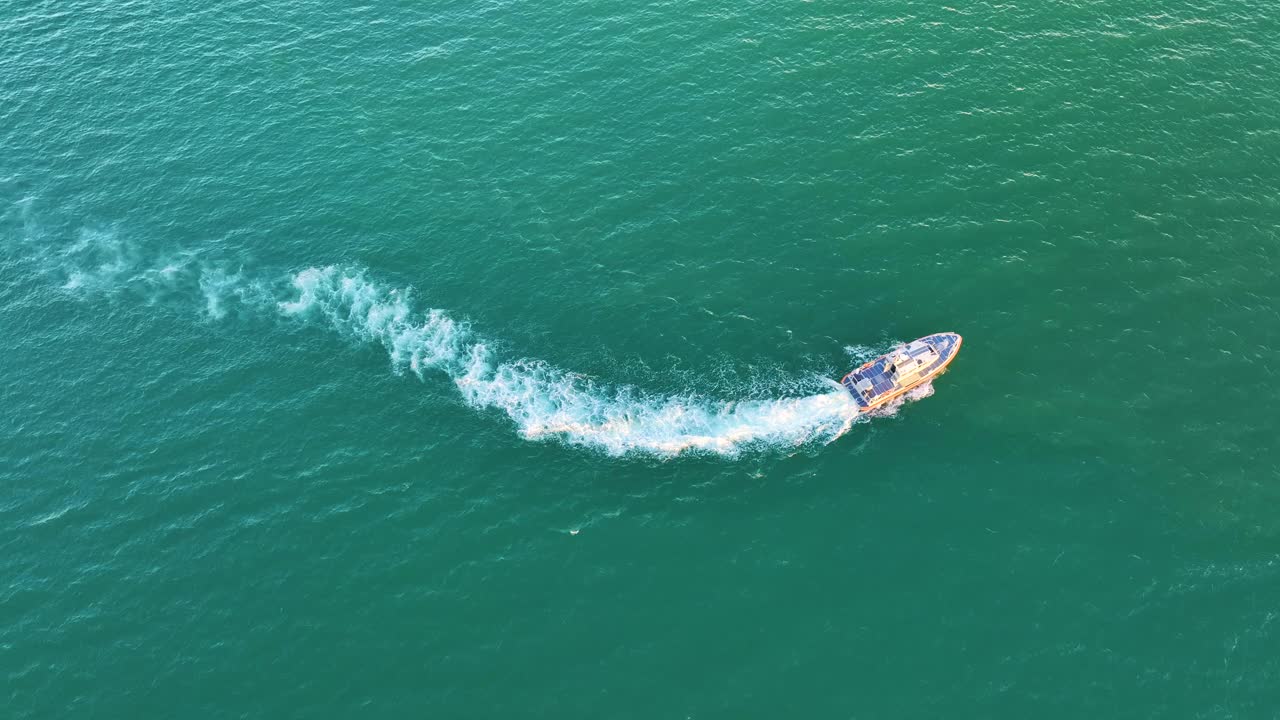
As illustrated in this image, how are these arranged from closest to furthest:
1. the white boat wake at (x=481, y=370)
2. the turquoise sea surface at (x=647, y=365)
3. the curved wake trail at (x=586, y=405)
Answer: the turquoise sea surface at (x=647, y=365)
the curved wake trail at (x=586, y=405)
the white boat wake at (x=481, y=370)

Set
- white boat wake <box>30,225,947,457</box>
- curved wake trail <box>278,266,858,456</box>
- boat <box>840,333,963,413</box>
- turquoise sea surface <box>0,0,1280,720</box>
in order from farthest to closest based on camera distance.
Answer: boat <box>840,333,963,413</box> → white boat wake <box>30,225,947,457</box> → curved wake trail <box>278,266,858,456</box> → turquoise sea surface <box>0,0,1280,720</box>

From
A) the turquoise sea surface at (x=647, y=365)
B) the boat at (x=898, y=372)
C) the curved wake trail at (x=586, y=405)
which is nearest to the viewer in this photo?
the turquoise sea surface at (x=647, y=365)

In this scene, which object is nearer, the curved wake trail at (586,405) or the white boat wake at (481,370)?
the curved wake trail at (586,405)

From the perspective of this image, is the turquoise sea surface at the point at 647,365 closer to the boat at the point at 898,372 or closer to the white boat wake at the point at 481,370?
the white boat wake at the point at 481,370

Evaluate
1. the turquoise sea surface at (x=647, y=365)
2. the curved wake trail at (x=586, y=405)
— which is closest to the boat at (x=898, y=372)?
the curved wake trail at (x=586, y=405)

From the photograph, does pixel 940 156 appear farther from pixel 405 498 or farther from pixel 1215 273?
pixel 405 498

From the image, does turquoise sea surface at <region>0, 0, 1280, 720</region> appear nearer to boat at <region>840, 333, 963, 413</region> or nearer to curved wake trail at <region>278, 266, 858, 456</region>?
curved wake trail at <region>278, 266, 858, 456</region>

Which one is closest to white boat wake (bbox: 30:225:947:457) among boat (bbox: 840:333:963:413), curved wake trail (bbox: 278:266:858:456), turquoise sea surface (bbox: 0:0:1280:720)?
curved wake trail (bbox: 278:266:858:456)

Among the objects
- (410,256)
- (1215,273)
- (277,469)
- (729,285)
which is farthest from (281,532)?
(1215,273)
